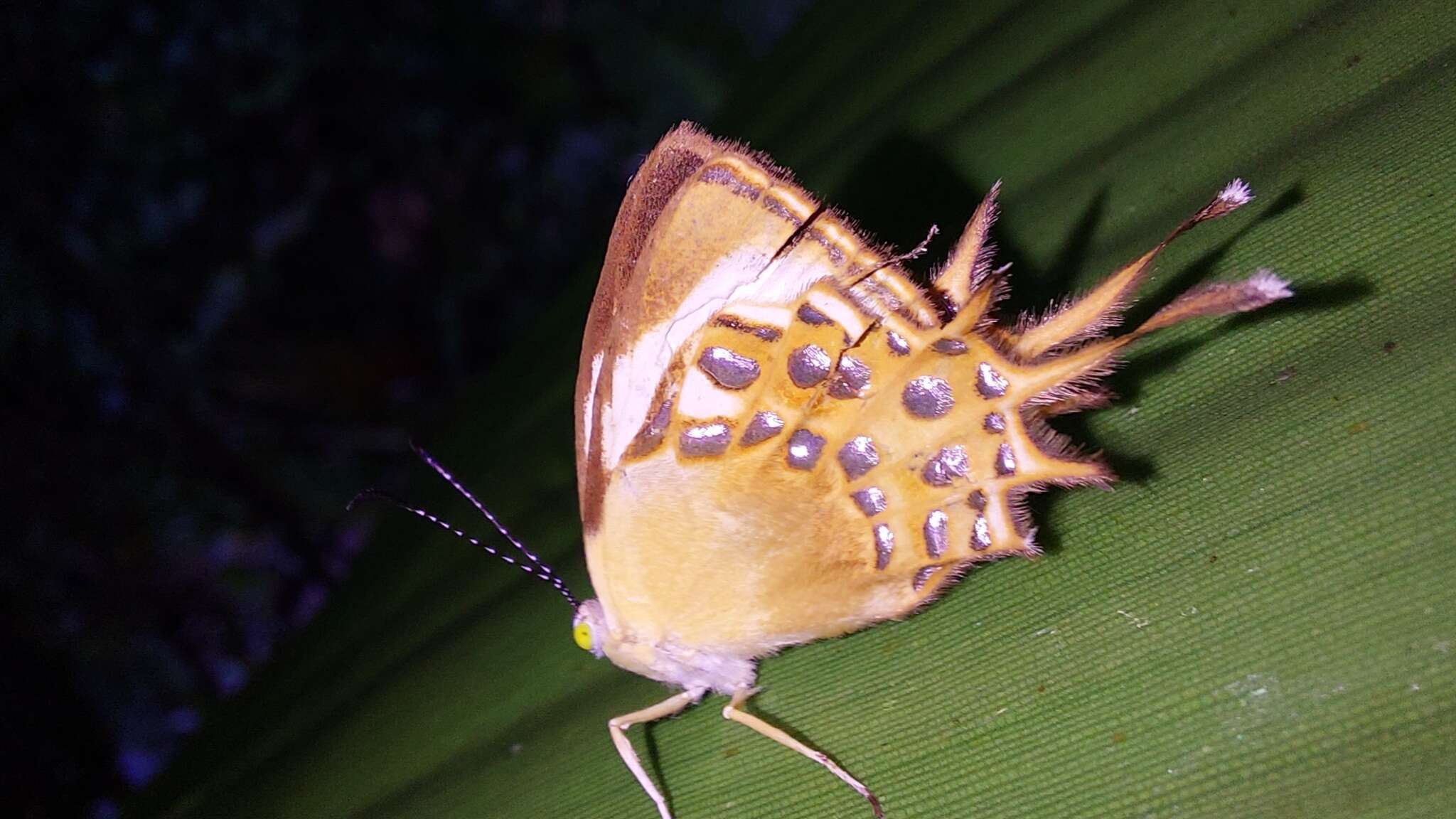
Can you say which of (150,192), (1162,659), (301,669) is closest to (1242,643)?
(1162,659)

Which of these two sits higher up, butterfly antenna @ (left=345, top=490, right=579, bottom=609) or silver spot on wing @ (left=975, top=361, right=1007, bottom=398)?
butterfly antenna @ (left=345, top=490, right=579, bottom=609)

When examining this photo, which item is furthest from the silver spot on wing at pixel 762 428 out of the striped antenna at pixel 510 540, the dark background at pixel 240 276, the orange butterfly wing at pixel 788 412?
the dark background at pixel 240 276

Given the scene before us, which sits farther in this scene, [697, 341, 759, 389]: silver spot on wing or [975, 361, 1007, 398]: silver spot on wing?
[697, 341, 759, 389]: silver spot on wing

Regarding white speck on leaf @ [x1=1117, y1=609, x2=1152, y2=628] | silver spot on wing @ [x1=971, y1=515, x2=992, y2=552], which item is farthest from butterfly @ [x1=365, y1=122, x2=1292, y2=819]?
white speck on leaf @ [x1=1117, y1=609, x2=1152, y2=628]

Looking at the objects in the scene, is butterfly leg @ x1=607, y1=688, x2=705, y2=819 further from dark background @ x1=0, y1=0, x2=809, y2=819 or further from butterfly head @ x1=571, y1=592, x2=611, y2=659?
dark background @ x1=0, y1=0, x2=809, y2=819

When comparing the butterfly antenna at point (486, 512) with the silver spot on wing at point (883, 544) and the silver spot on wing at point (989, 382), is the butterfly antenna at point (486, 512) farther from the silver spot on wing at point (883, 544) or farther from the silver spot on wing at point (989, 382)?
the silver spot on wing at point (989, 382)

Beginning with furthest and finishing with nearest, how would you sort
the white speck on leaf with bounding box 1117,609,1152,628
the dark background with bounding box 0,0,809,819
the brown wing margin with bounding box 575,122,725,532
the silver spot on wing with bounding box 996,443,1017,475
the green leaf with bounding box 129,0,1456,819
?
the dark background with bounding box 0,0,809,819 → the brown wing margin with bounding box 575,122,725,532 → the silver spot on wing with bounding box 996,443,1017,475 → the white speck on leaf with bounding box 1117,609,1152,628 → the green leaf with bounding box 129,0,1456,819
